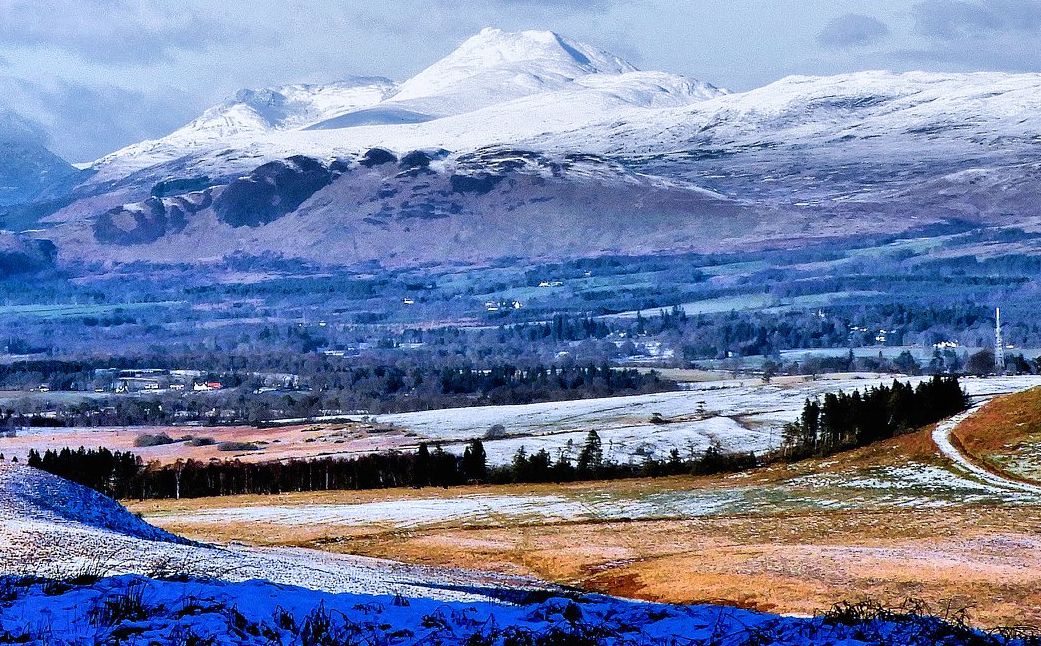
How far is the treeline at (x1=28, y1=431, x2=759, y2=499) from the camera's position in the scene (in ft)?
275

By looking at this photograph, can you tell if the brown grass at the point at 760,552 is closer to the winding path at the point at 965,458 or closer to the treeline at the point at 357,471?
the winding path at the point at 965,458

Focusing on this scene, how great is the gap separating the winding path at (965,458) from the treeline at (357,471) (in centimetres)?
1039

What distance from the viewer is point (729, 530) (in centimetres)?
5078

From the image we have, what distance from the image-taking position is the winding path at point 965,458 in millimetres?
59156

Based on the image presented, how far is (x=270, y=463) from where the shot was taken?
103 meters

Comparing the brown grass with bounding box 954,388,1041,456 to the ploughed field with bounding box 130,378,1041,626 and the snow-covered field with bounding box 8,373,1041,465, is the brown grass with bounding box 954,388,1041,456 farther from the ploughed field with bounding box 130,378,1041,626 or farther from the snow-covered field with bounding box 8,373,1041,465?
the snow-covered field with bounding box 8,373,1041,465

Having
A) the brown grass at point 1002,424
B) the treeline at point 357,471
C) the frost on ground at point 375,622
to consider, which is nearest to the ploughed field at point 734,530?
the brown grass at point 1002,424

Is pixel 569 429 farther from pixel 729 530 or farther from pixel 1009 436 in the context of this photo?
pixel 729 530

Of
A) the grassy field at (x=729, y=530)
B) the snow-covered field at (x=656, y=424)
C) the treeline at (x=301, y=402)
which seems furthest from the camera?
the treeline at (x=301, y=402)

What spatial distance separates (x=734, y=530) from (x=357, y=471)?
141ft

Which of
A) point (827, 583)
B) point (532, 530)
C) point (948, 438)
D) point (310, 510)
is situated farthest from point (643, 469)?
point (827, 583)

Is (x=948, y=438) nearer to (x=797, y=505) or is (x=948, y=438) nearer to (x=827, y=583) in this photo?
(x=797, y=505)

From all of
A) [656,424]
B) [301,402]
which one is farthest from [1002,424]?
[301,402]

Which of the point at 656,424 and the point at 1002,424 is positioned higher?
the point at 1002,424
